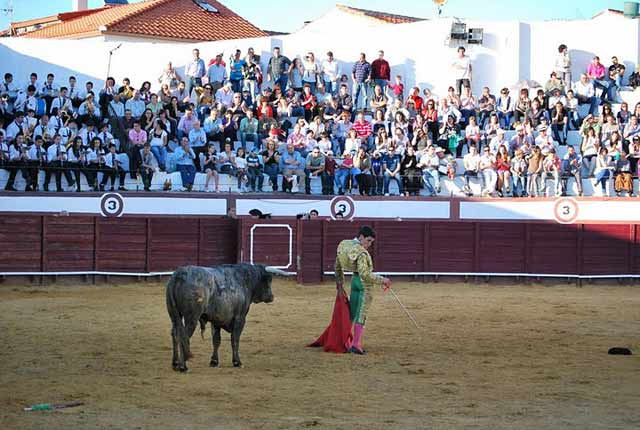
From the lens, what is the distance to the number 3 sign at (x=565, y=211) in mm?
19188

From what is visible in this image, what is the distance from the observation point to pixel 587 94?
72.1 feet

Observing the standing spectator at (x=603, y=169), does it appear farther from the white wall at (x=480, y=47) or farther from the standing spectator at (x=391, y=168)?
the white wall at (x=480, y=47)

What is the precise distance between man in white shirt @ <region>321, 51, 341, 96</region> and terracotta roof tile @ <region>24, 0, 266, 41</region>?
11338 mm

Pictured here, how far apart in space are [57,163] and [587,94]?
34.7 feet

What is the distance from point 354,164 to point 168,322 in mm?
7282

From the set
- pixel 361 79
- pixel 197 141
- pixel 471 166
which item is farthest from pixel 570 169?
pixel 197 141

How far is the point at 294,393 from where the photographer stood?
795cm

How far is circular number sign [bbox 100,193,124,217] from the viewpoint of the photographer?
58.1ft

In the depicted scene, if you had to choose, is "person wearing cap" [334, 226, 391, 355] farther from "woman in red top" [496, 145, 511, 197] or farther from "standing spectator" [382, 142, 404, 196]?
"woman in red top" [496, 145, 511, 197]

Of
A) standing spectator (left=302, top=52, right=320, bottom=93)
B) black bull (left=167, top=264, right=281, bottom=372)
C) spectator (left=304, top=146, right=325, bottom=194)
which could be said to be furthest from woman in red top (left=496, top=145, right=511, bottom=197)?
black bull (left=167, top=264, right=281, bottom=372)

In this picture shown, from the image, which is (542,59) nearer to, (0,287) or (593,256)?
(593,256)

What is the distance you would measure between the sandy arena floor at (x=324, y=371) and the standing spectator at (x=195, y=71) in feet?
22.6

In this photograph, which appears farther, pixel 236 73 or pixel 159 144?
pixel 236 73

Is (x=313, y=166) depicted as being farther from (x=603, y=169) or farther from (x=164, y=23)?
(x=164, y=23)
